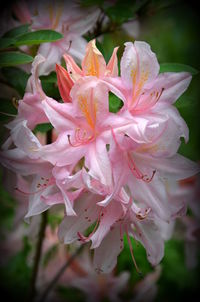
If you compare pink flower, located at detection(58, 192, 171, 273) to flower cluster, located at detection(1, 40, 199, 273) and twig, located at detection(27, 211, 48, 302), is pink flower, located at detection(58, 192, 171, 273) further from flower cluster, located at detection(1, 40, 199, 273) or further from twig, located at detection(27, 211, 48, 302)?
twig, located at detection(27, 211, 48, 302)

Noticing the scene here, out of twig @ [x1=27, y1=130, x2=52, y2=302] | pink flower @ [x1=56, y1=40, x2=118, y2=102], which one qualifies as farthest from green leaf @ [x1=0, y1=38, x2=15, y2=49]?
twig @ [x1=27, y1=130, x2=52, y2=302]

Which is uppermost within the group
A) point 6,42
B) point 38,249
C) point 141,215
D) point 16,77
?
point 6,42

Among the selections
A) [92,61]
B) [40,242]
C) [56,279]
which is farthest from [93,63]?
[56,279]

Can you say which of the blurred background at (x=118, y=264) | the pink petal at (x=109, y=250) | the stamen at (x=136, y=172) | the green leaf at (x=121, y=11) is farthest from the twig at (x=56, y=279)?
the green leaf at (x=121, y=11)

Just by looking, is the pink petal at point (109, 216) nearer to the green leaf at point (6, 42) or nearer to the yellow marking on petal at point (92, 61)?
the yellow marking on petal at point (92, 61)

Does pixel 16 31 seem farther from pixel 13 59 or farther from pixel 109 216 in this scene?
pixel 109 216

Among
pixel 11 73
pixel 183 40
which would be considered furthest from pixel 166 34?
pixel 11 73
